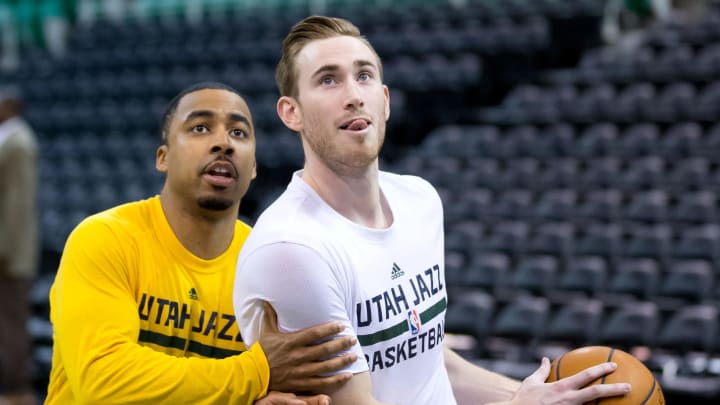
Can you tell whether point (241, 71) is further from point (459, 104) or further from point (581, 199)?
point (581, 199)

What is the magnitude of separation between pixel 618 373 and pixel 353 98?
927mm

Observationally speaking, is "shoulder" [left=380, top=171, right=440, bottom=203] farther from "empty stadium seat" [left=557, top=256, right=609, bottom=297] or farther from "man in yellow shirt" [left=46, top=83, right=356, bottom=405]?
"empty stadium seat" [left=557, top=256, right=609, bottom=297]

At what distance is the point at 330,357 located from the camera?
2250mm

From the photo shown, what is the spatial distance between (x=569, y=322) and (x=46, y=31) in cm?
1326

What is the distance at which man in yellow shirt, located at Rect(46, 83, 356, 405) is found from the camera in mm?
2307

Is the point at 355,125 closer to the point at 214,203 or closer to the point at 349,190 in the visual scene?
the point at 349,190

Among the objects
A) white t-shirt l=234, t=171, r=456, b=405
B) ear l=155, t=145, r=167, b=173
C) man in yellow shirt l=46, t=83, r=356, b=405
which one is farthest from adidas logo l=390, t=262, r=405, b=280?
ear l=155, t=145, r=167, b=173

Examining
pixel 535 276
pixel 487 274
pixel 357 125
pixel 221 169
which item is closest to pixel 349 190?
pixel 357 125

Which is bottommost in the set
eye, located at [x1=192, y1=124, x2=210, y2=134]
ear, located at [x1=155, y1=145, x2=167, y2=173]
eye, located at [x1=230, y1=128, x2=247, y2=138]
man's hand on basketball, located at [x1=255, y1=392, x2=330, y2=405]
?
man's hand on basketball, located at [x1=255, y1=392, x2=330, y2=405]

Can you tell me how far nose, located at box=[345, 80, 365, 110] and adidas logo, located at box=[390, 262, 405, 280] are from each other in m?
0.40

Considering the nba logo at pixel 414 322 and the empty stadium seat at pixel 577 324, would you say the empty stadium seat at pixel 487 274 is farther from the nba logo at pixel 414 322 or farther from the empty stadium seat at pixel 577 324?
the nba logo at pixel 414 322

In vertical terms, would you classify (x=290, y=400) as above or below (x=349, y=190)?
below

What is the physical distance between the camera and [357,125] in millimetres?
2395

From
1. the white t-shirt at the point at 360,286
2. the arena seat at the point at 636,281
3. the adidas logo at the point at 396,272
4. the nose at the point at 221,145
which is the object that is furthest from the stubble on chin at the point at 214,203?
the arena seat at the point at 636,281
